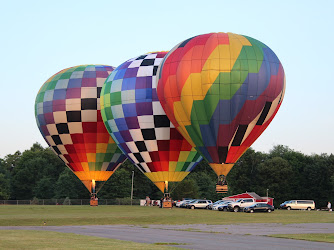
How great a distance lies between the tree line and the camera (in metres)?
106

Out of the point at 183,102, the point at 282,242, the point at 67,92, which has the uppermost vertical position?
the point at 67,92

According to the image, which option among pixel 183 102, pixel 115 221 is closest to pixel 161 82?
pixel 183 102

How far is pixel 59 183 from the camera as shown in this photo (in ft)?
364

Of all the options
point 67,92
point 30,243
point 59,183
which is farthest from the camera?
point 59,183

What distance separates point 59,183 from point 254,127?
227ft

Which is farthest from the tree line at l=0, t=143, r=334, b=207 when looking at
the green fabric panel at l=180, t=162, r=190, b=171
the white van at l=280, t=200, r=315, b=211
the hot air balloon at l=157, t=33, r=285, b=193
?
the hot air balloon at l=157, t=33, r=285, b=193

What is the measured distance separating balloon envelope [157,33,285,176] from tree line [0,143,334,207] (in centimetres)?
5486

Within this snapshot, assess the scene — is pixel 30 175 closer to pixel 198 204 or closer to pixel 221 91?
pixel 198 204

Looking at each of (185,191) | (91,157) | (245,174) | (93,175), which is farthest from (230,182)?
(91,157)

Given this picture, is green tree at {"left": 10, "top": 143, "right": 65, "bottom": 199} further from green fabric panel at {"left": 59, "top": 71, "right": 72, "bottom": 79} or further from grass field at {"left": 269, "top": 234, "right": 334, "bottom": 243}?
grass field at {"left": 269, "top": 234, "right": 334, "bottom": 243}

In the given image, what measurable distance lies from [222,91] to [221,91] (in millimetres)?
73

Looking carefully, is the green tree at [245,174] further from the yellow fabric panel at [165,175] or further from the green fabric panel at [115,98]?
the green fabric panel at [115,98]

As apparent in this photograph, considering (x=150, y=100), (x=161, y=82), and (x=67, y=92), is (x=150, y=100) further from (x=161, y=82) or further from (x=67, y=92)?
(x=67, y=92)

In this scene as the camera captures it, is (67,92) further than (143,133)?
Yes
